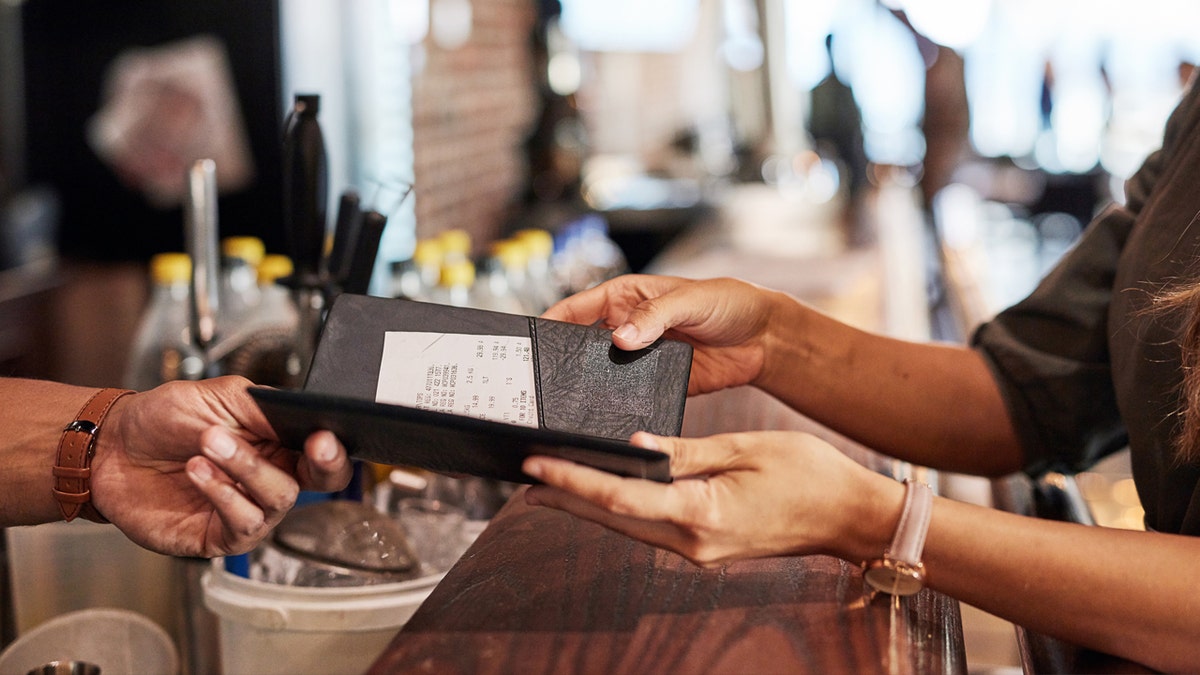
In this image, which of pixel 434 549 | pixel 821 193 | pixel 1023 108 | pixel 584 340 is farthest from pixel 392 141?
pixel 1023 108

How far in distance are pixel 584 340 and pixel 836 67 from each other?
387cm

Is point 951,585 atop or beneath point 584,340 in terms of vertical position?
beneath

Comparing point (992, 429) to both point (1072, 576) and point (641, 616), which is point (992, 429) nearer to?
point (1072, 576)

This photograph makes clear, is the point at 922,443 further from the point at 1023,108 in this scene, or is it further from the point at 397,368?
the point at 1023,108

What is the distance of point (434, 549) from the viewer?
1.16 m

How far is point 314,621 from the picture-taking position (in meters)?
1.00

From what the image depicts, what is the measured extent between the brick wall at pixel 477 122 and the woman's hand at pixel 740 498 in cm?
257

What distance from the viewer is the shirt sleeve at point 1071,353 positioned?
121 cm

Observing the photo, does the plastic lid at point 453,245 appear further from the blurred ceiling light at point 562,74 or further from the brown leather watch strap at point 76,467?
the blurred ceiling light at point 562,74

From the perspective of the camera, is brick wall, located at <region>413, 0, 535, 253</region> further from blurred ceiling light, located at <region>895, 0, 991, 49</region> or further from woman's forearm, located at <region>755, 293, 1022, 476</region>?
blurred ceiling light, located at <region>895, 0, 991, 49</region>

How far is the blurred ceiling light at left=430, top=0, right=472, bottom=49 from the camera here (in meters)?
3.56

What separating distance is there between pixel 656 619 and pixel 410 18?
2781 millimetres

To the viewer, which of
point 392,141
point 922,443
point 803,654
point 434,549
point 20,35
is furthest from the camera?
point 392,141

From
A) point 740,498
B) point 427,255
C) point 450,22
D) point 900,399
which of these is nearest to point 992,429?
point 900,399
